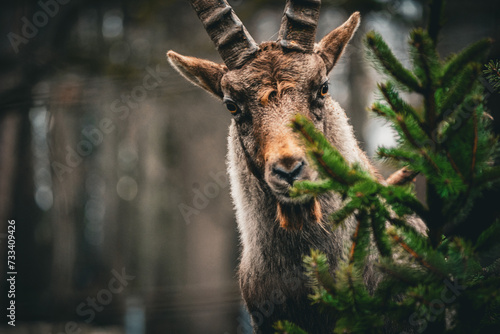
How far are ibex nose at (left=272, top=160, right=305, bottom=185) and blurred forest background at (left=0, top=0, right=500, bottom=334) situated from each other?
30.3ft

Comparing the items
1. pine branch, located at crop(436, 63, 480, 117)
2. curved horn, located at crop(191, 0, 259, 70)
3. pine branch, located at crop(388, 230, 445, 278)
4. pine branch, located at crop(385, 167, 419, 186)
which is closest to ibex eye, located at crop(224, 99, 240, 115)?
curved horn, located at crop(191, 0, 259, 70)

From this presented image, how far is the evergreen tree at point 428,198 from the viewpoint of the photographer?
1.56m

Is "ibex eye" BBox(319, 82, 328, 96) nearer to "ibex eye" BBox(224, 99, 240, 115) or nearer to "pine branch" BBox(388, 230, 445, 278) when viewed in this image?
"ibex eye" BBox(224, 99, 240, 115)

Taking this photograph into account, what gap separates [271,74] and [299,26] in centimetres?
52

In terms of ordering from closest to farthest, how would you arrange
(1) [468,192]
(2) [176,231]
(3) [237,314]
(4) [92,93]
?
(1) [468,192]
(3) [237,314]
(4) [92,93]
(2) [176,231]

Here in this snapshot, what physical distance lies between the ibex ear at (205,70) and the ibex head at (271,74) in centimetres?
4

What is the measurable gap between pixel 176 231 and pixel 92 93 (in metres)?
4.91

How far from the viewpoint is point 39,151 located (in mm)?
13406

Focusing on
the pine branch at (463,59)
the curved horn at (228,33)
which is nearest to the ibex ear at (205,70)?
the curved horn at (228,33)

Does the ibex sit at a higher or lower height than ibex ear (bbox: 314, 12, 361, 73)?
lower

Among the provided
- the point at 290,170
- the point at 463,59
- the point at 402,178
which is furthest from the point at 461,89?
the point at 402,178

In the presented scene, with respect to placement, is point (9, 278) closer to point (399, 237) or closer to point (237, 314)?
point (237, 314)

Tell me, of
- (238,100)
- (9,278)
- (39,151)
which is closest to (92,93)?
(39,151)

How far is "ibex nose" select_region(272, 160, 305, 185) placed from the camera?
2.68 meters
